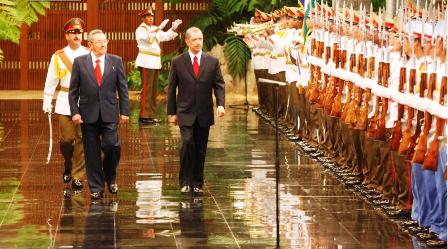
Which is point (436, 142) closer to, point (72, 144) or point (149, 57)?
point (72, 144)

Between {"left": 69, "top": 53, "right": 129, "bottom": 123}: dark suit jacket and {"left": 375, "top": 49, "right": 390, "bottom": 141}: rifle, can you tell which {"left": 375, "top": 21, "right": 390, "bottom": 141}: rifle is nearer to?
{"left": 375, "top": 49, "right": 390, "bottom": 141}: rifle

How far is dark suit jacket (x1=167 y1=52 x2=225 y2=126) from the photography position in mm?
15008

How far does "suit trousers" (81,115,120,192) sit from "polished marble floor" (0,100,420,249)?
24cm

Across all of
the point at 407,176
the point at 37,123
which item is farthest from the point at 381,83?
the point at 37,123

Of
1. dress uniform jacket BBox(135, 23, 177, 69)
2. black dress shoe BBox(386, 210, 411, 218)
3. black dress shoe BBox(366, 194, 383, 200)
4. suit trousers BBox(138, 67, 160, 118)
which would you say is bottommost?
suit trousers BBox(138, 67, 160, 118)

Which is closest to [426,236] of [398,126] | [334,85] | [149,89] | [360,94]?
[398,126]

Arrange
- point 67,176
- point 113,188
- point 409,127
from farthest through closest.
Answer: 1. point 67,176
2. point 113,188
3. point 409,127

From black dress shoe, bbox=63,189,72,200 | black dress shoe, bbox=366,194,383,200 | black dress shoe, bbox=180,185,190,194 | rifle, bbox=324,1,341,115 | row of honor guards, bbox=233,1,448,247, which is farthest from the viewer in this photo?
rifle, bbox=324,1,341,115

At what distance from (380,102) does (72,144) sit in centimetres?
378

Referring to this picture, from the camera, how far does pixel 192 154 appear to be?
49.4 feet

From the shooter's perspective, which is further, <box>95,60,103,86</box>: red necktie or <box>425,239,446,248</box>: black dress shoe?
<box>95,60,103,86</box>: red necktie

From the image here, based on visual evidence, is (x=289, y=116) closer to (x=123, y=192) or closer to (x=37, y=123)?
(x=37, y=123)

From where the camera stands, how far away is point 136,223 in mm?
12961

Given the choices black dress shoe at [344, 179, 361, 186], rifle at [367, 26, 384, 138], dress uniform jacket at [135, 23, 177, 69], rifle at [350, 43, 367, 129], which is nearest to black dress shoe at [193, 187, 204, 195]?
black dress shoe at [344, 179, 361, 186]
